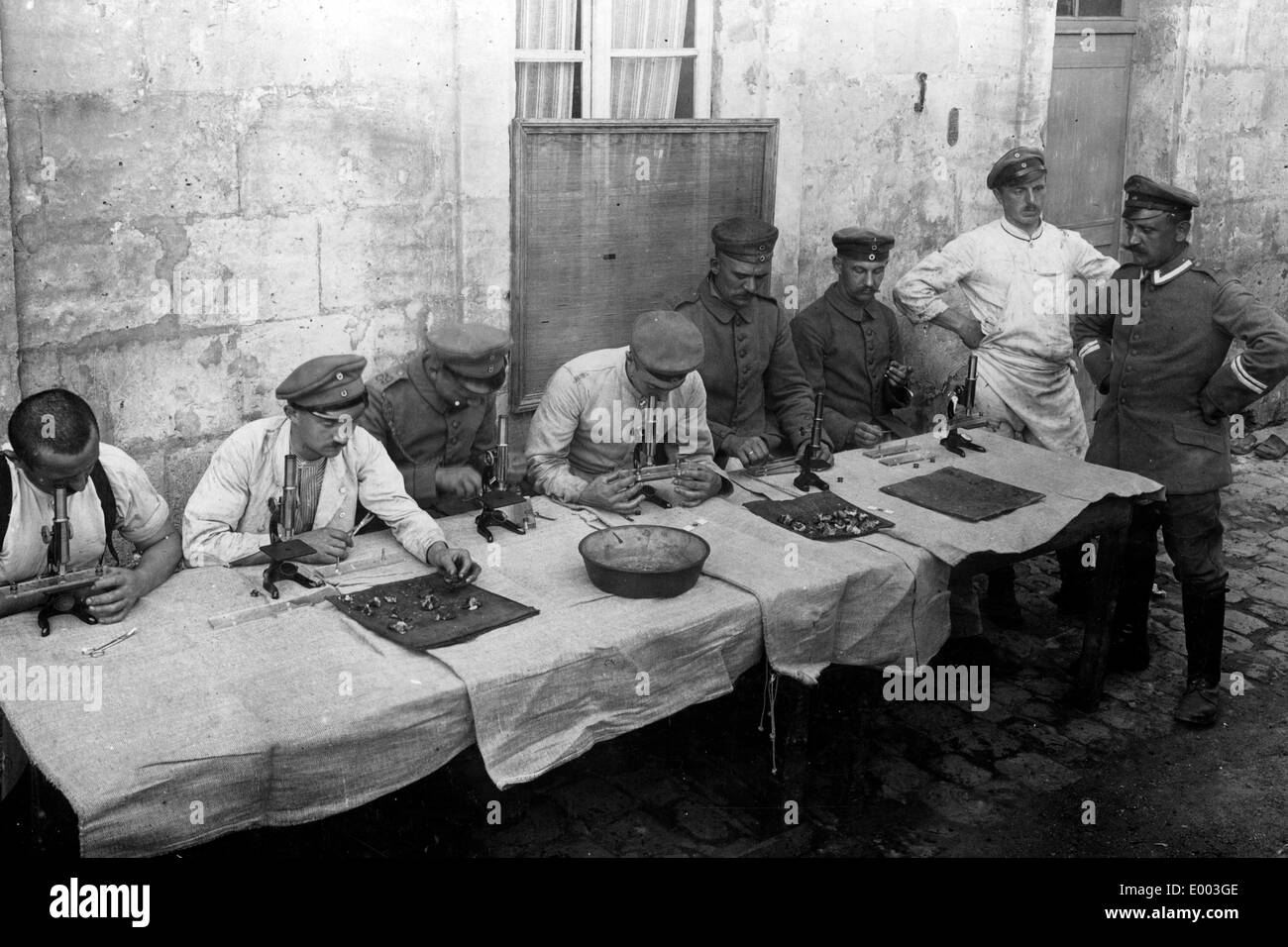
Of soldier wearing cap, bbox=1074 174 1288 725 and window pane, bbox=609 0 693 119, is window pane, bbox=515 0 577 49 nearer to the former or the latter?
window pane, bbox=609 0 693 119

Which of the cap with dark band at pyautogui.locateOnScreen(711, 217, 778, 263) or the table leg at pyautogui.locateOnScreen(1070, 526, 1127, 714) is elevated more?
the cap with dark band at pyautogui.locateOnScreen(711, 217, 778, 263)

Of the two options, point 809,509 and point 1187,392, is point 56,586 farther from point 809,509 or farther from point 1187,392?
point 1187,392

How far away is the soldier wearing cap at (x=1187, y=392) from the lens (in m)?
6.04

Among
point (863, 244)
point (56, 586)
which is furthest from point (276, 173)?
point (863, 244)

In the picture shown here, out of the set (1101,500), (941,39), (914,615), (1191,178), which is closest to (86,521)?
(914,615)

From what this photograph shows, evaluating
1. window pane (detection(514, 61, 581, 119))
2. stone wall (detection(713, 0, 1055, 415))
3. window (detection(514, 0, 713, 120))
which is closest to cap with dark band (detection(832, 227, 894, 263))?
stone wall (detection(713, 0, 1055, 415))

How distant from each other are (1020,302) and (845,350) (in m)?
0.97

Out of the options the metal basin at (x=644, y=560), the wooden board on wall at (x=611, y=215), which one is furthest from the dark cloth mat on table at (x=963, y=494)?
the wooden board on wall at (x=611, y=215)

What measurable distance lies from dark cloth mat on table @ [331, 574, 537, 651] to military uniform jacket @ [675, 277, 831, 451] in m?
2.46

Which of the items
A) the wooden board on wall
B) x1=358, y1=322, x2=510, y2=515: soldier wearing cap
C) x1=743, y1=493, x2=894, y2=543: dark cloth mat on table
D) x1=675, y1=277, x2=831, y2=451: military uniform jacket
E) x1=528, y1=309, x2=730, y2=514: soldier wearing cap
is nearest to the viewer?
x1=743, y1=493, x2=894, y2=543: dark cloth mat on table

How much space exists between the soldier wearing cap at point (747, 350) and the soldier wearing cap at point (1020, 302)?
0.93m

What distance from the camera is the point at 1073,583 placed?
7.24 m

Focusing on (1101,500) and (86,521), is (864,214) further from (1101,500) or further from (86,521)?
(86,521)

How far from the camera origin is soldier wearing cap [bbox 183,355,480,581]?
4.79 meters
